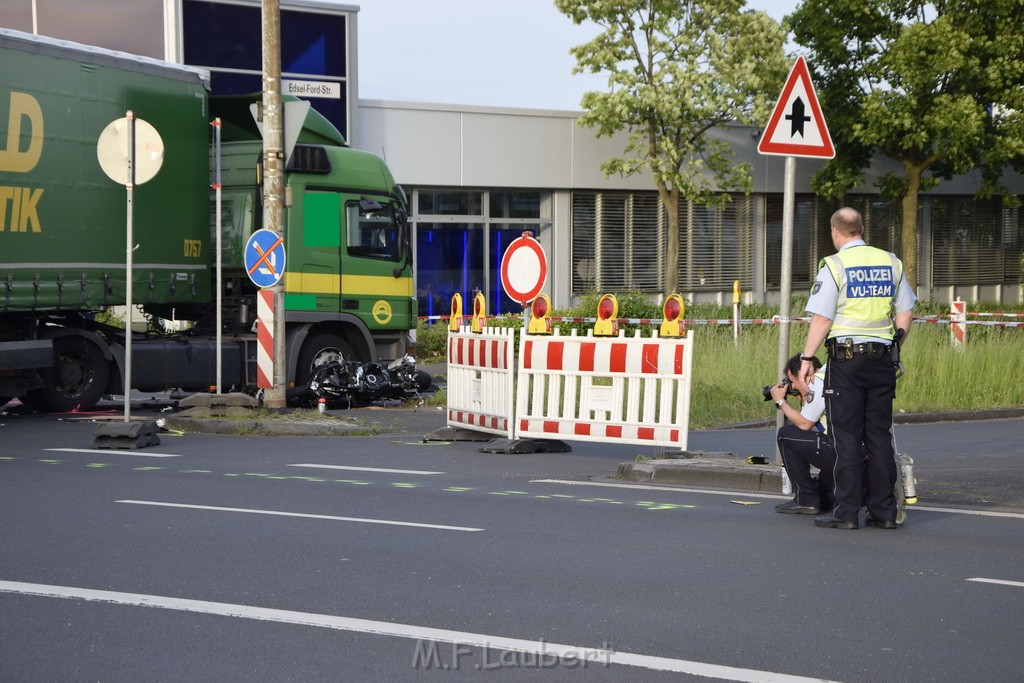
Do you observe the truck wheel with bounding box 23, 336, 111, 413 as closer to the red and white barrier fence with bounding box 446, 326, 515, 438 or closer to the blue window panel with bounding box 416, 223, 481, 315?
the red and white barrier fence with bounding box 446, 326, 515, 438

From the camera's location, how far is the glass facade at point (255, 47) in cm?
2944

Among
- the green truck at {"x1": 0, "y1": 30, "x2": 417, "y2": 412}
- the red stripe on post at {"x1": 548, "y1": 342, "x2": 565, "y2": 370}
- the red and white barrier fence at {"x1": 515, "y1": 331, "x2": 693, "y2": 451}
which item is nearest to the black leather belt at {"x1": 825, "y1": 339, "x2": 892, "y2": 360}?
the red and white barrier fence at {"x1": 515, "y1": 331, "x2": 693, "y2": 451}

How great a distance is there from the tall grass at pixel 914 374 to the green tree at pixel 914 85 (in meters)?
11.8

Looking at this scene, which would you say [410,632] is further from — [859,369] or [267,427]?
[267,427]

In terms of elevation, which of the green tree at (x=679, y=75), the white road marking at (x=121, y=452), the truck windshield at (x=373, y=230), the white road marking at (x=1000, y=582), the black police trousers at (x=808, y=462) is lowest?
the white road marking at (x=121, y=452)

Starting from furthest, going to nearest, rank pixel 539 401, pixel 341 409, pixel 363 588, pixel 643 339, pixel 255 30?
pixel 255 30
pixel 341 409
pixel 539 401
pixel 643 339
pixel 363 588

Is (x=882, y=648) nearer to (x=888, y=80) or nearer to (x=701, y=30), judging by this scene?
(x=701, y=30)

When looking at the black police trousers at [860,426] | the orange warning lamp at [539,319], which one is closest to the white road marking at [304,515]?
the black police trousers at [860,426]

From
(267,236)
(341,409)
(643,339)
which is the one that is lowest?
(341,409)

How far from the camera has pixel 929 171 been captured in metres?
39.0

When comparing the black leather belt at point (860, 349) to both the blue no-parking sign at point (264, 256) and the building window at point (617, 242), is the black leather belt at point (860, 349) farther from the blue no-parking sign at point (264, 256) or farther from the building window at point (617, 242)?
the building window at point (617, 242)

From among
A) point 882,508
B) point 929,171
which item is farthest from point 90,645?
point 929,171

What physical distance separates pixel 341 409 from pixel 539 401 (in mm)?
6300

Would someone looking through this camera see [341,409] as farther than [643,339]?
Yes
